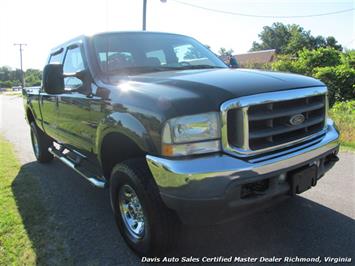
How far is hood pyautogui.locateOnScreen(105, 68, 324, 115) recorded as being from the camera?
91.9 inches

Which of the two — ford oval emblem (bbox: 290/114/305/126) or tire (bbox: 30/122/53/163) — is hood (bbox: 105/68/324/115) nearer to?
ford oval emblem (bbox: 290/114/305/126)

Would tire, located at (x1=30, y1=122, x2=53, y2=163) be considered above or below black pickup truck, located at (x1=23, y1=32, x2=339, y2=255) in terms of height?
below

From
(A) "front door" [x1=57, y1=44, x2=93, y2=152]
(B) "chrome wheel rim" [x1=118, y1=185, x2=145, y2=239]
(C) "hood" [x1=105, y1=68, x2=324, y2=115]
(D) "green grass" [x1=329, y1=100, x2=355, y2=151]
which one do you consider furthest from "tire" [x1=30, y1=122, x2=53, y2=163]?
(D) "green grass" [x1=329, y1=100, x2=355, y2=151]

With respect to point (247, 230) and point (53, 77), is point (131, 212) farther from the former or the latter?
point (53, 77)

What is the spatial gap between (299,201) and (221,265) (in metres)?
1.56

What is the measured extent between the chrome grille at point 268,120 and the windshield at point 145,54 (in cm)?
135

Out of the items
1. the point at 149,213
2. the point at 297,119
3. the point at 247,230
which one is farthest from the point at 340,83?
the point at 149,213

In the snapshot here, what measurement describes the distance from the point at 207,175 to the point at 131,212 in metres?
1.12

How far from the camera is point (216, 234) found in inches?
128

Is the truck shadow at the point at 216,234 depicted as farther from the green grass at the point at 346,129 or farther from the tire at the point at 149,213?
the green grass at the point at 346,129

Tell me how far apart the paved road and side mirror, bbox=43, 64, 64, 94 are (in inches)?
56.2

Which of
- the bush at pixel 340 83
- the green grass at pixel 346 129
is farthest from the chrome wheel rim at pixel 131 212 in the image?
the bush at pixel 340 83

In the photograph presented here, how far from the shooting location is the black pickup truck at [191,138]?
2.28m

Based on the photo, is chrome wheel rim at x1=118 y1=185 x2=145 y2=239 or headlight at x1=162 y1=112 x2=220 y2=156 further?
chrome wheel rim at x1=118 y1=185 x2=145 y2=239
